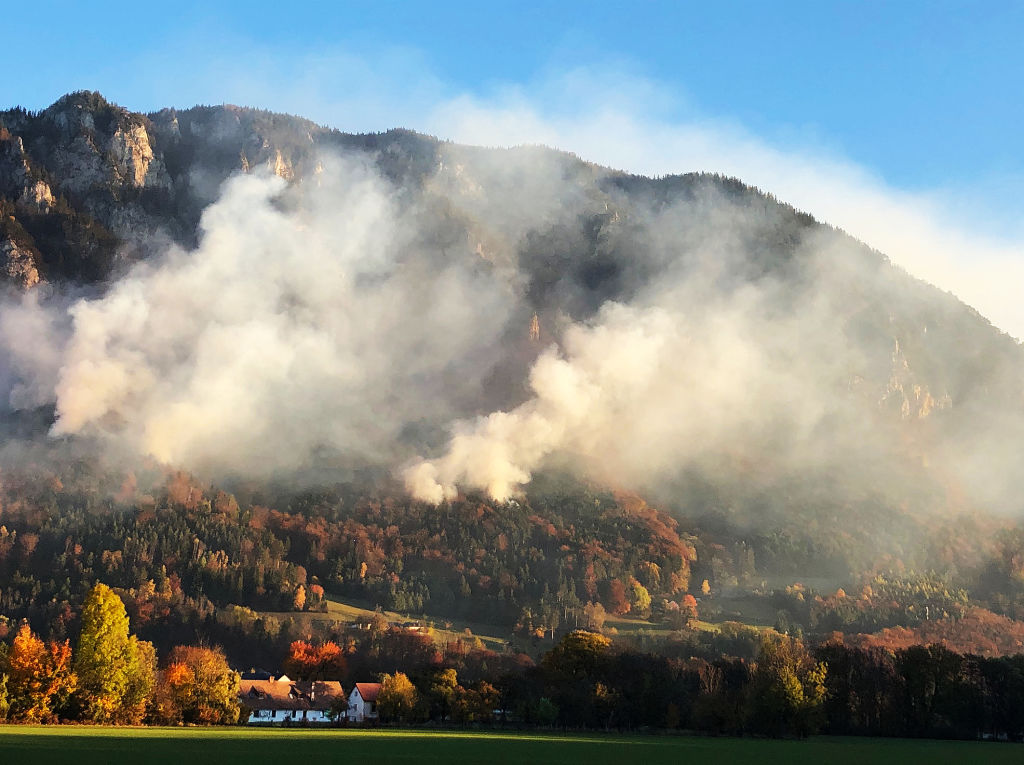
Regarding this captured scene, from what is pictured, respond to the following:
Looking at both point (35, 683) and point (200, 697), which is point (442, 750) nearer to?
point (35, 683)

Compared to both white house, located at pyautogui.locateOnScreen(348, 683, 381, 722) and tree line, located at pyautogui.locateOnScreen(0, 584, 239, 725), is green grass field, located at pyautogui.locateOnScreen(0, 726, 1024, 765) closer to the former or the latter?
tree line, located at pyautogui.locateOnScreen(0, 584, 239, 725)

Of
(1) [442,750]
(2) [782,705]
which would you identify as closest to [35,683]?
(1) [442,750]

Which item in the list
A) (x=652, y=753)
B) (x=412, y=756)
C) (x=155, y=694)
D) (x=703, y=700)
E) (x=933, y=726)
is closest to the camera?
(x=412, y=756)

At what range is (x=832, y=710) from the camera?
152m

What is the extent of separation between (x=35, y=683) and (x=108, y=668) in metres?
8.69

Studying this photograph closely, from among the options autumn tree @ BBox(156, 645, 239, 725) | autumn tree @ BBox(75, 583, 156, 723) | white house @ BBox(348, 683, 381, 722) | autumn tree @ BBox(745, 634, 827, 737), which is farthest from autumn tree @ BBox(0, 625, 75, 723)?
autumn tree @ BBox(745, 634, 827, 737)

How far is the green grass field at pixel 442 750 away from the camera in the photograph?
2726 inches

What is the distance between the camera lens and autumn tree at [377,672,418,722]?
523ft

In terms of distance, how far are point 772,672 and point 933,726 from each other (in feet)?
102

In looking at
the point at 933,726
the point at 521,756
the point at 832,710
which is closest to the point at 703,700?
the point at 832,710

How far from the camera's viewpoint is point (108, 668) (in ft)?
391

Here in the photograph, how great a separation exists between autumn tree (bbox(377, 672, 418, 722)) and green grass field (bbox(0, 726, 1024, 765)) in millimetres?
42031

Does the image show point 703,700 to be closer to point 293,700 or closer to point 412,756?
point 412,756

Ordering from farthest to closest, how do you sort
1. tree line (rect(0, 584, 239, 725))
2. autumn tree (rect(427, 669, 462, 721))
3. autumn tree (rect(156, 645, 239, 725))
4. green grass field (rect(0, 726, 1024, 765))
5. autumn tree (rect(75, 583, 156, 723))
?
autumn tree (rect(427, 669, 462, 721)), autumn tree (rect(156, 645, 239, 725)), autumn tree (rect(75, 583, 156, 723)), tree line (rect(0, 584, 239, 725)), green grass field (rect(0, 726, 1024, 765))
